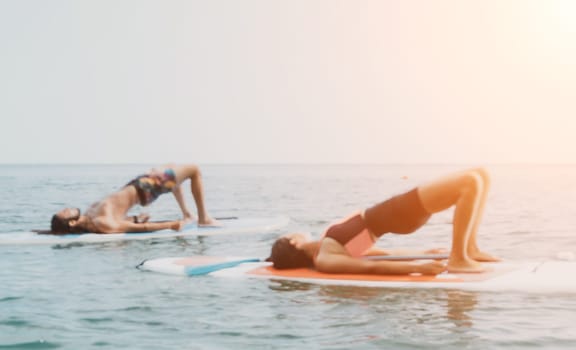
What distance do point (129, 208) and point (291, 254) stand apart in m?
5.02

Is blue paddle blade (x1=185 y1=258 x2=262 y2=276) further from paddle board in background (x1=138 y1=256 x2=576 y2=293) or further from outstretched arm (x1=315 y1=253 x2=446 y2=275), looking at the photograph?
outstretched arm (x1=315 y1=253 x2=446 y2=275)

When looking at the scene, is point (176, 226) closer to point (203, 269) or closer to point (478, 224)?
point (203, 269)

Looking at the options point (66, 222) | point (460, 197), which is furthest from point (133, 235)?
point (460, 197)

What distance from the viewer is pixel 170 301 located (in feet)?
23.2

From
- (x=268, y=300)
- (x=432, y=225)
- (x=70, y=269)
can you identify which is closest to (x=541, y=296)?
(x=268, y=300)

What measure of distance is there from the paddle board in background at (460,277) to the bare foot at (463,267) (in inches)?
2.6

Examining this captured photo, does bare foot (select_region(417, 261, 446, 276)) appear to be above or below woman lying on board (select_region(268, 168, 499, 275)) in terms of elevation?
below

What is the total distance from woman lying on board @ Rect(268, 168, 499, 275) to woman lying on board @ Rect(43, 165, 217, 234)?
463 centimetres

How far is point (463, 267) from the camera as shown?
7.12 meters

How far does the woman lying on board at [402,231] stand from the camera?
22.2 ft

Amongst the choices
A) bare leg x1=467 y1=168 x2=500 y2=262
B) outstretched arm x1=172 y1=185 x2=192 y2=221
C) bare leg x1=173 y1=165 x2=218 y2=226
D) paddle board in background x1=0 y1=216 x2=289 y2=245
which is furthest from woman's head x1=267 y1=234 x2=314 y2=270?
outstretched arm x1=172 y1=185 x2=192 y2=221

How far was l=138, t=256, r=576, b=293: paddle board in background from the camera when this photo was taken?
6.77 metres

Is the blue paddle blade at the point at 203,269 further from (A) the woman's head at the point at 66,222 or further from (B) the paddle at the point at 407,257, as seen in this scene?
(A) the woman's head at the point at 66,222

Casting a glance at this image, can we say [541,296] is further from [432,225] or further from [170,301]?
[432,225]
